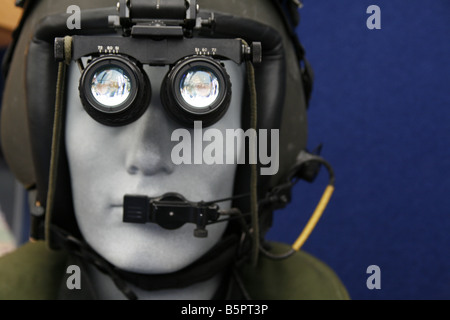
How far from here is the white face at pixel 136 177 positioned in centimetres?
82

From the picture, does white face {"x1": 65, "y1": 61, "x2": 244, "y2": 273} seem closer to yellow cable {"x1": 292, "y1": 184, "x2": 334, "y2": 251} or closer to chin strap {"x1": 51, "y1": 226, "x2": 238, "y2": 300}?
chin strap {"x1": 51, "y1": 226, "x2": 238, "y2": 300}

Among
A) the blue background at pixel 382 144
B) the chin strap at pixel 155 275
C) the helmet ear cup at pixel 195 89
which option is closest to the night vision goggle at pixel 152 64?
the helmet ear cup at pixel 195 89

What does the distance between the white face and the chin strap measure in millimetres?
47

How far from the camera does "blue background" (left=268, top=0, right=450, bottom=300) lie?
52.3 inches

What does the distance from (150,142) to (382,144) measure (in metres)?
0.87

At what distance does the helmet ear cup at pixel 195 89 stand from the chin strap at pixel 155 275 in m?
0.34

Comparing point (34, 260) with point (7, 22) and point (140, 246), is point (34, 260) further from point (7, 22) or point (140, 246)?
point (7, 22)

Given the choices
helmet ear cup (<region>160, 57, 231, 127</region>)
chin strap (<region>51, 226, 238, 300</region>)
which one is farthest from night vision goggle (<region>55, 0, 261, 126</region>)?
chin strap (<region>51, 226, 238, 300</region>)

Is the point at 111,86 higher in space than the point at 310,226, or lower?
higher

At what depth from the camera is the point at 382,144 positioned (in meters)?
1.43

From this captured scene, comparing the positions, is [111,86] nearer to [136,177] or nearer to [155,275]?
[136,177]

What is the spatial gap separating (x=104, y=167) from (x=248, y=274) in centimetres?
49

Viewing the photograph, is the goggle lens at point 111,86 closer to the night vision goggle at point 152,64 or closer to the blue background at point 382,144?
the night vision goggle at point 152,64

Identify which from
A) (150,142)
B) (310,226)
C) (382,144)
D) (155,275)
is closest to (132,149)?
(150,142)
